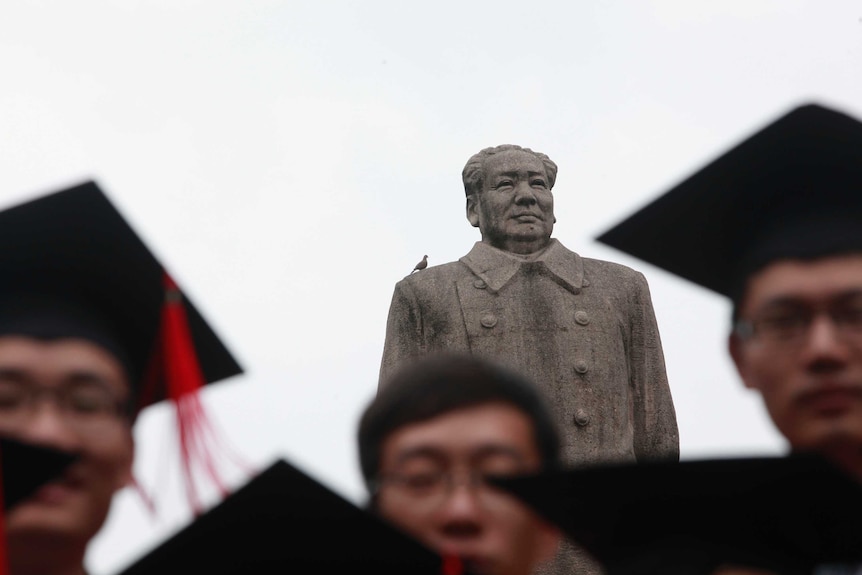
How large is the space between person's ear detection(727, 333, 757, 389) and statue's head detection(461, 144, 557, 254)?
506 cm

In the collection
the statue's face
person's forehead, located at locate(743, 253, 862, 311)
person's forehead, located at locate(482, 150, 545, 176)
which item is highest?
person's forehead, located at locate(482, 150, 545, 176)

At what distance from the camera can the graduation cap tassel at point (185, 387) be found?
357 centimetres

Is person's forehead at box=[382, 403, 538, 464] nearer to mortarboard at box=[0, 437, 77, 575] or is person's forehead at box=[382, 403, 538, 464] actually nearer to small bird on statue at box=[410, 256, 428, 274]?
mortarboard at box=[0, 437, 77, 575]

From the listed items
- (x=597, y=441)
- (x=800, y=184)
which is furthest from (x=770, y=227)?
(x=597, y=441)

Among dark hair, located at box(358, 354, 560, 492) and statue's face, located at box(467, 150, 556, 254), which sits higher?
statue's face, located at box(467, 150, 556, 254)

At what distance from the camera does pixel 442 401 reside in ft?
11.5

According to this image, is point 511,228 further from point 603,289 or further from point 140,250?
point 140,250

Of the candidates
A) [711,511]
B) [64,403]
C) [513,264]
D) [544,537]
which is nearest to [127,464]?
[64,403]

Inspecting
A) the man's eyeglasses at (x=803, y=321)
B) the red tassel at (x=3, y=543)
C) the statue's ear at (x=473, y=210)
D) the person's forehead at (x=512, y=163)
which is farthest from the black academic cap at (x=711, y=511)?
the statue's ear at (x=473, y=210)

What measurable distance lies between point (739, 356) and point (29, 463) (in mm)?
1474

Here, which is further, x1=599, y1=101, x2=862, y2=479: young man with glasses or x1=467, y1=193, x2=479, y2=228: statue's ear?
x1=467, y1=193, x2=479, y2=228: statue's ear

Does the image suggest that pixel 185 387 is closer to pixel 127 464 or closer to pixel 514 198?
pixel 127 464

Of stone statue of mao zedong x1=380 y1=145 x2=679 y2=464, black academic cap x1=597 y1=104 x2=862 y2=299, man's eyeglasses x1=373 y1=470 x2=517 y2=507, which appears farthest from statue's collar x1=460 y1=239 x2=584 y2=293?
man's eyeglasses x1=373 y1=470 x2=517 y2=507

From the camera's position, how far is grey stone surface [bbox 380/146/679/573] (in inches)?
326
